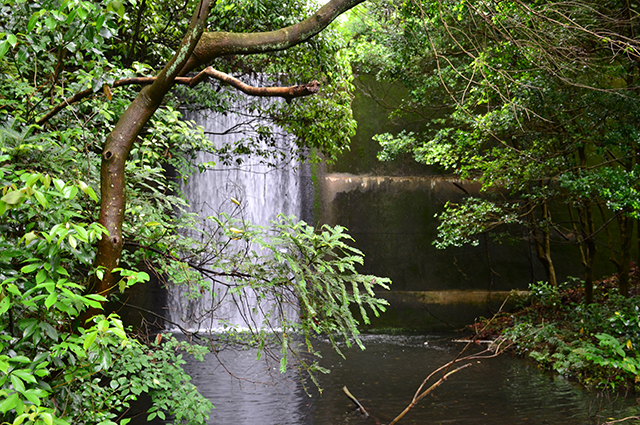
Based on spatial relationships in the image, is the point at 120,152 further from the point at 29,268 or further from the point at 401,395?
the point at 401,395

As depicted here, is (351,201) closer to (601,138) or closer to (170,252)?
(601,138)

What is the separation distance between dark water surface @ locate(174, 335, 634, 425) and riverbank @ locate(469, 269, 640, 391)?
0.30 m

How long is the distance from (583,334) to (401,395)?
11.2 ft

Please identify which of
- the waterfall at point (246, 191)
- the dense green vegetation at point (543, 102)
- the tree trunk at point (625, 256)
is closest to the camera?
the dense green vegetation at point (543, 102)

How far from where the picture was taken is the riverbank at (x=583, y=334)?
6355mm

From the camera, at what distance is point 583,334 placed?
786 cm

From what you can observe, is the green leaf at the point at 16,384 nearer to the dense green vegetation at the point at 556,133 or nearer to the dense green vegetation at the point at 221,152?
the dense green vegetation at the point at 221,152


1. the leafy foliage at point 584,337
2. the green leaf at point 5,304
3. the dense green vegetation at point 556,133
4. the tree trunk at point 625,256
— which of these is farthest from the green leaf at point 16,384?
the tree trunk at point 625,256

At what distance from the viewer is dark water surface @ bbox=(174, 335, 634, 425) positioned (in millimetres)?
5582

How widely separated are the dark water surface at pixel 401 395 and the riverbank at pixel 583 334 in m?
0.30

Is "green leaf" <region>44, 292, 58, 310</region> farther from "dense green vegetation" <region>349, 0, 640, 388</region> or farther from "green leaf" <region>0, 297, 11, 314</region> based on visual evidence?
"dense green vegetation" <region>349, 0, 640, 388</region>

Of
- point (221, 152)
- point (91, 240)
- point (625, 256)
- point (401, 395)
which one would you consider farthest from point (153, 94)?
point (625, 256)

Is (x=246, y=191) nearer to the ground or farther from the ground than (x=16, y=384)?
farther from the ground

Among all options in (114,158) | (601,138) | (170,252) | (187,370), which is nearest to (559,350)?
(601,138)
